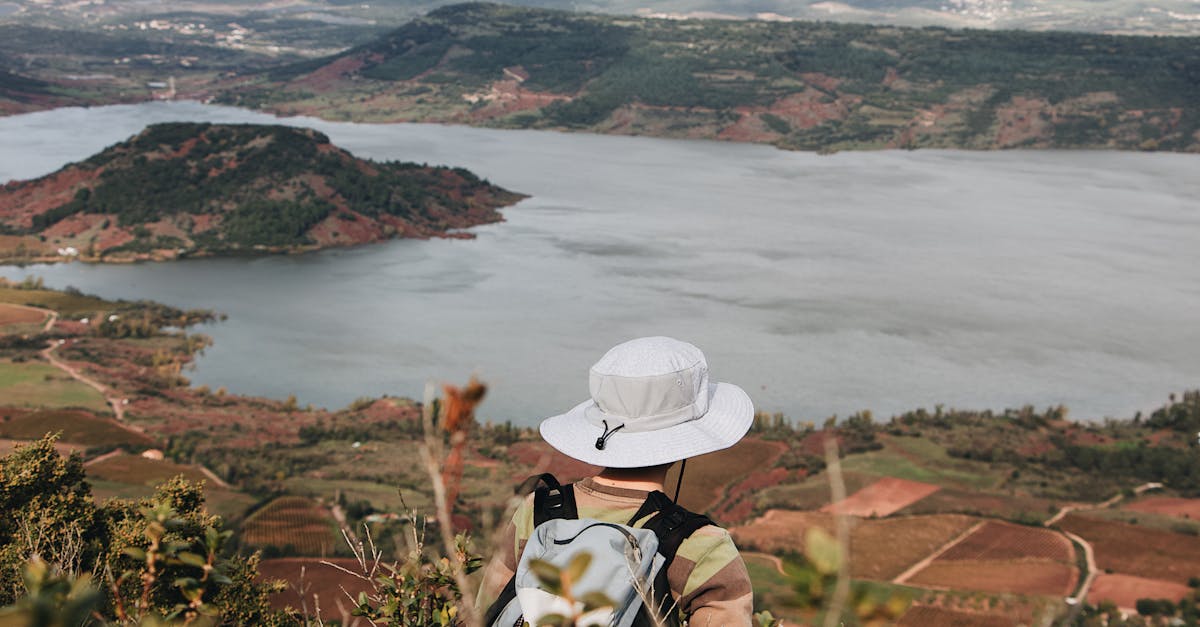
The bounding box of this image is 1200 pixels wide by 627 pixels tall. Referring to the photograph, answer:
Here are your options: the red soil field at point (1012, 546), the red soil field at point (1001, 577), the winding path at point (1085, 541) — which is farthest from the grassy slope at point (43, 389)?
the winding path at point (1085, 541)

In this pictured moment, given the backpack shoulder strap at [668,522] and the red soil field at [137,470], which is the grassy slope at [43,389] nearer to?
the red soil field at [137,470]

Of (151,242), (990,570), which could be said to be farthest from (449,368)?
(151,242)

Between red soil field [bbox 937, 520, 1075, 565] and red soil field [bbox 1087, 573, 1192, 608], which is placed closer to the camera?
red soil field [bbox 1087, 573, 1192, 608]

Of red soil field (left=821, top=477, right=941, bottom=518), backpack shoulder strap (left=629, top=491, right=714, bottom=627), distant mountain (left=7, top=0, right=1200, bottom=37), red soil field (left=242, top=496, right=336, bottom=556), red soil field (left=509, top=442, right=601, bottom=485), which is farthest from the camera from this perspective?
distant mountain (left=7, top=0, right=1200, bottom=37)

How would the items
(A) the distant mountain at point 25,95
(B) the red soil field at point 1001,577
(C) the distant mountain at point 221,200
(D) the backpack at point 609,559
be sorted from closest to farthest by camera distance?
(D) the backpack at point 609,559, (B) the red soil field at point 1001,577, (C) the distant mountain at point 221,200, (A) the distant mountain at point 25,95

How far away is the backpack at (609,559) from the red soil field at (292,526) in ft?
45.2

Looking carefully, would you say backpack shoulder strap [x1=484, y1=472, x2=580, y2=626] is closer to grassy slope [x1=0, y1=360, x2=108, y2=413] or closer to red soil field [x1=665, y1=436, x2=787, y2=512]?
red soil field [x1=665, y1=436, x2=787, y2=512]

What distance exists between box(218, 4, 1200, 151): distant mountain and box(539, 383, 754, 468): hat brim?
7521cm

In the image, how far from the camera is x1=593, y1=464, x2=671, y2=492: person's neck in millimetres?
1950

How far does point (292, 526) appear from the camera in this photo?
1588 centimetres

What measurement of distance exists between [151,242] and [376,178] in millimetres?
11122

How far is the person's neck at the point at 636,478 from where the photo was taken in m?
1.95

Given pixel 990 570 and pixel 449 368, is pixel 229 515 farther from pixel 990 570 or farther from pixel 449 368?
pixel 990 570

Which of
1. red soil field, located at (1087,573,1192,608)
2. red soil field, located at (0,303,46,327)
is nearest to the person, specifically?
red soil field, located at (1087,573,1192,608)
